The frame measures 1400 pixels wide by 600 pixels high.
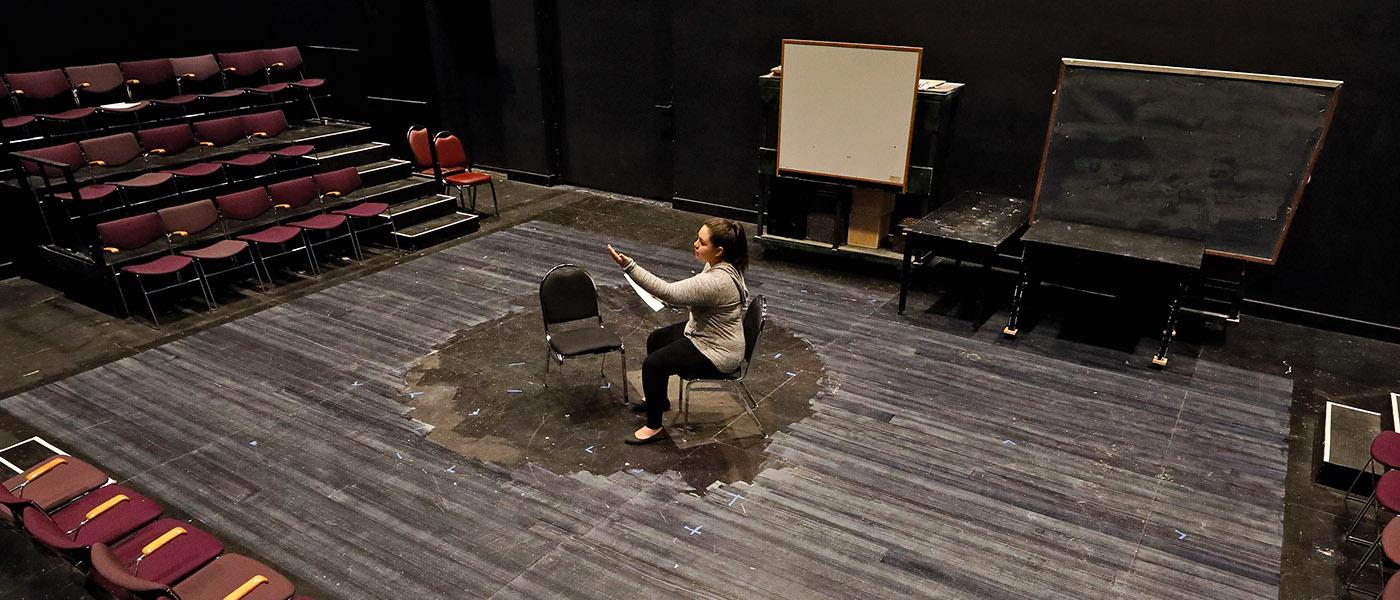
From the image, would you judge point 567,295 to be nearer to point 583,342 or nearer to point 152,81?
point 583,342

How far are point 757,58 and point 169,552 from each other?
20.9 feet

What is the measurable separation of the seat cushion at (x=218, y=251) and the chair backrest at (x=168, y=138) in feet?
4.57

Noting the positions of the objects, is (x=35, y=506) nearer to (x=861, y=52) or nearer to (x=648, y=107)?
(x=861, y=52)

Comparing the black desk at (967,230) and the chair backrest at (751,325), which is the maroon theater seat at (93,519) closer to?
the chair backrest at (751,325)

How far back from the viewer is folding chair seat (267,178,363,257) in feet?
23.1

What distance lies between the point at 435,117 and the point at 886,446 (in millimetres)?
7362

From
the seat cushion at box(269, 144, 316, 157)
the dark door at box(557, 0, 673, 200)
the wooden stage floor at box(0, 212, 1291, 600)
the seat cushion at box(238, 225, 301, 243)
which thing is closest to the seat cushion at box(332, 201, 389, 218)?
the seat cushion at box(238, 225, 301, 243)

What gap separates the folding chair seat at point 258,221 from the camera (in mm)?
6723

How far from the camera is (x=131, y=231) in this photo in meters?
6.25

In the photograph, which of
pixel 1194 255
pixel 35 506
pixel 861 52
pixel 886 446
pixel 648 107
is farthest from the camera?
pixel 648 107

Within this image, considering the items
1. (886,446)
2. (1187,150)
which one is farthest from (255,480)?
(1187,150)

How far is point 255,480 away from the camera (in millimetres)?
Answer: 4289

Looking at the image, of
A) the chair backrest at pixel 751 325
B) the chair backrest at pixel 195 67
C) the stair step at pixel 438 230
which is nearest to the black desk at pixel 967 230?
the chair backrest at pixel 751 325

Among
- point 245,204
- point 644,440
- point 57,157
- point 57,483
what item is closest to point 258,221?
point 245,204
